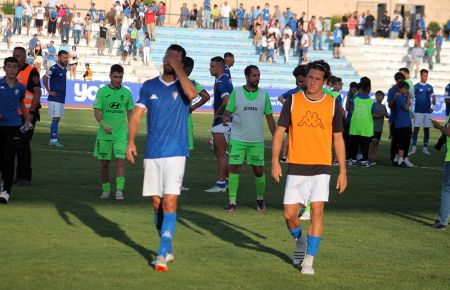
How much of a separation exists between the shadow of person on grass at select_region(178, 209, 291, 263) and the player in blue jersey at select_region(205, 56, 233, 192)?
2262mm

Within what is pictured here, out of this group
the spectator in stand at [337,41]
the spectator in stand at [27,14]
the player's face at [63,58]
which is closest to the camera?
the player's face at [63,58]

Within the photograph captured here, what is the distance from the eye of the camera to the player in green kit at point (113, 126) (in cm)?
1403

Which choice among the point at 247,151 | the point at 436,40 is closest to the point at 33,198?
the point at 247,151

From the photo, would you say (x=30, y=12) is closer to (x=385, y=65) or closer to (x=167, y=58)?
(x=385, y=65)

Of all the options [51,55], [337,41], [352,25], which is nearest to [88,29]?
[51,55]

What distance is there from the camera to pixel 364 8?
68.2m

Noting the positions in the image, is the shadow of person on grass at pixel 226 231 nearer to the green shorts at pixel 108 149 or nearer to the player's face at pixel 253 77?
the green shorts at pixel 108 149

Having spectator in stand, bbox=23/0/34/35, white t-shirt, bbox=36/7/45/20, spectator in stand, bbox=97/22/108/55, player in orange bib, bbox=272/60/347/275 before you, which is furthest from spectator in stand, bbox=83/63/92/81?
player in orange bib, bbox=272/60/347/275

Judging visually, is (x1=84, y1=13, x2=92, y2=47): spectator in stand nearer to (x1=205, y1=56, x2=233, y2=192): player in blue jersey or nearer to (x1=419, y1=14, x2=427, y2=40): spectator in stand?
(x1=419, y1=14, x2=427, y2=40): spectator in stand

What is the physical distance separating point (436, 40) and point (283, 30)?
892cm

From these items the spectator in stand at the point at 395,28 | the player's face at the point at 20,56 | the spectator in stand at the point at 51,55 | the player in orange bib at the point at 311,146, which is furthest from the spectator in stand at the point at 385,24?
the player in orange bib at the point at 311,146

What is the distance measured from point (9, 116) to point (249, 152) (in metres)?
3.39

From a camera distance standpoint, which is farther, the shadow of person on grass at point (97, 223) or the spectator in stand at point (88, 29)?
the spectator in stand at point (88, 29)

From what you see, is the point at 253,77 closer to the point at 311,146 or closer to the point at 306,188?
the point at 311,146
